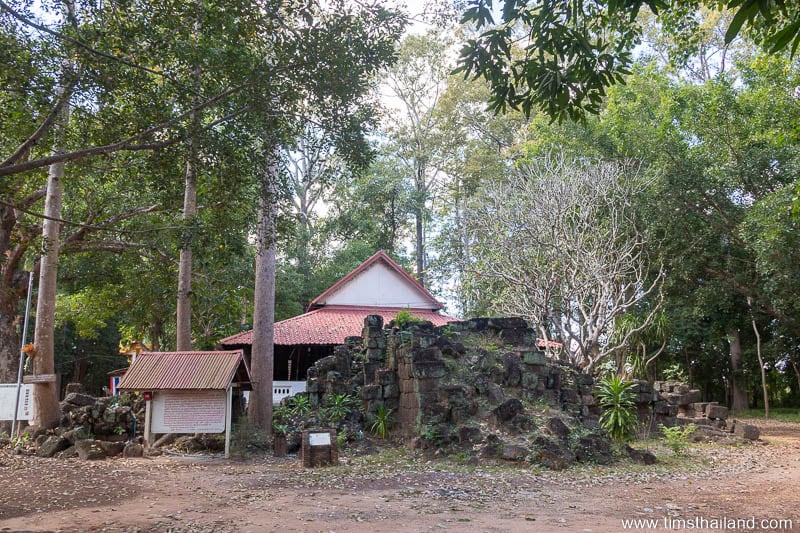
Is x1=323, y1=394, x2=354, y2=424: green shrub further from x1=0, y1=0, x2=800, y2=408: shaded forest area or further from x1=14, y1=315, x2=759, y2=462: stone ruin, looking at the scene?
x1=0, y1=0, x2=800, y2=408: shaded forest area

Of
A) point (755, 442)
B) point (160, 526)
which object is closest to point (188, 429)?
point (160, 526)

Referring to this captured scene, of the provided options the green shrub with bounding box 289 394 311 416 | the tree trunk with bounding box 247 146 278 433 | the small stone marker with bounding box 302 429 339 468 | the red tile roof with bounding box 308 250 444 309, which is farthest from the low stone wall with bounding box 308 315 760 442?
the red tile roof with bounding box 308 250 444 309

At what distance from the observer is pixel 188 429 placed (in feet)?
37.9

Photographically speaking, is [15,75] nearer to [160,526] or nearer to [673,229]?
[160,526]

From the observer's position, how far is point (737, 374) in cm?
2611

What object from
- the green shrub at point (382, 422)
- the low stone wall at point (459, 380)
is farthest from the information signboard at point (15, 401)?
the green shrub at point (382, 422)

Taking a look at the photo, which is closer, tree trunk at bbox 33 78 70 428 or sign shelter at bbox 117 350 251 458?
sign shelter at bbox 117 350 251 458

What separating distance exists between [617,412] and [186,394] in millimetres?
8639

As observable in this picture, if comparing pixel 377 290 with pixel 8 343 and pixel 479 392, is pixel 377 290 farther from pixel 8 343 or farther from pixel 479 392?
pixel 8 343

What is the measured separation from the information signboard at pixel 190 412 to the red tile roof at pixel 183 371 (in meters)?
0.24

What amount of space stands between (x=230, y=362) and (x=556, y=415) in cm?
640

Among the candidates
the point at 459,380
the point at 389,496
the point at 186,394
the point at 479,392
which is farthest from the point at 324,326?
the point at 389,496

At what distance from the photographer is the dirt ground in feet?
20.9

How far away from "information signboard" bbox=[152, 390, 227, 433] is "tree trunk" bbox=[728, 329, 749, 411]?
21908mm
